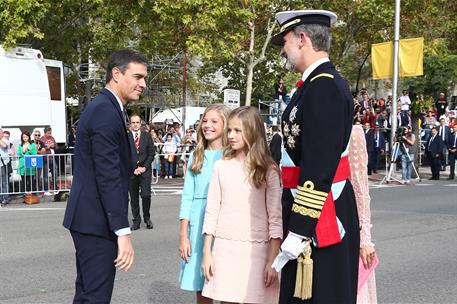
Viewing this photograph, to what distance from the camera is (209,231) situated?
4.43 metres

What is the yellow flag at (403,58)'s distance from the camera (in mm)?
22688

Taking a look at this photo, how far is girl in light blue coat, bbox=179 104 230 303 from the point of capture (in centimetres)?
475

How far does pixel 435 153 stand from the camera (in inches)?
896

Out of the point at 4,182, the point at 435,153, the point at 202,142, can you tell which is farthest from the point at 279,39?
the point at 435,153

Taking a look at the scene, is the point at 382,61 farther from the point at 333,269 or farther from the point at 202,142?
the point at 333,269

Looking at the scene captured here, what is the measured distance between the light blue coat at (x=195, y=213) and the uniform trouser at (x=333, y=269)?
140 centimetres

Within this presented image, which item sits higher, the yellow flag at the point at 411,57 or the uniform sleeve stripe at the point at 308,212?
the yellow flag at the point at 411,57

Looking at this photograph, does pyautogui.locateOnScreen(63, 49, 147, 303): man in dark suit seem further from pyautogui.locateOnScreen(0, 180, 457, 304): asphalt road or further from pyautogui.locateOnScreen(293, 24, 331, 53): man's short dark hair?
pyautogui.locateOnScreen(0, 180, 457, 304): asphalt road

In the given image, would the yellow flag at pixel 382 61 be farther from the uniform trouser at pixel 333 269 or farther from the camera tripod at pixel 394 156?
the uniform trouser at pixel 333 269

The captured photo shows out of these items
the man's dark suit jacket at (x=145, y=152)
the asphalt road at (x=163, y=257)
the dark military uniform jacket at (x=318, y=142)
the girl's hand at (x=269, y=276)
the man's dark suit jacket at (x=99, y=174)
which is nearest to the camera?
the dark military uniform jacket at (x=318, y=142)

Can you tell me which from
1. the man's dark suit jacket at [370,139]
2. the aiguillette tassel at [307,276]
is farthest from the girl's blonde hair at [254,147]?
the man's dark suit jacket at [370,139]

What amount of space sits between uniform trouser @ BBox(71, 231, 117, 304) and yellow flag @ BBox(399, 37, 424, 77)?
799 inches

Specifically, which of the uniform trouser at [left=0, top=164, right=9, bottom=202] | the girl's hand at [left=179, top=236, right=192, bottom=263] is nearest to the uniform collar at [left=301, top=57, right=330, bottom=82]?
the girl's hand at [left=179, top=236, right=192, bottom=263]

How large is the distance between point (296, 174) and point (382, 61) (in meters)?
21.5
